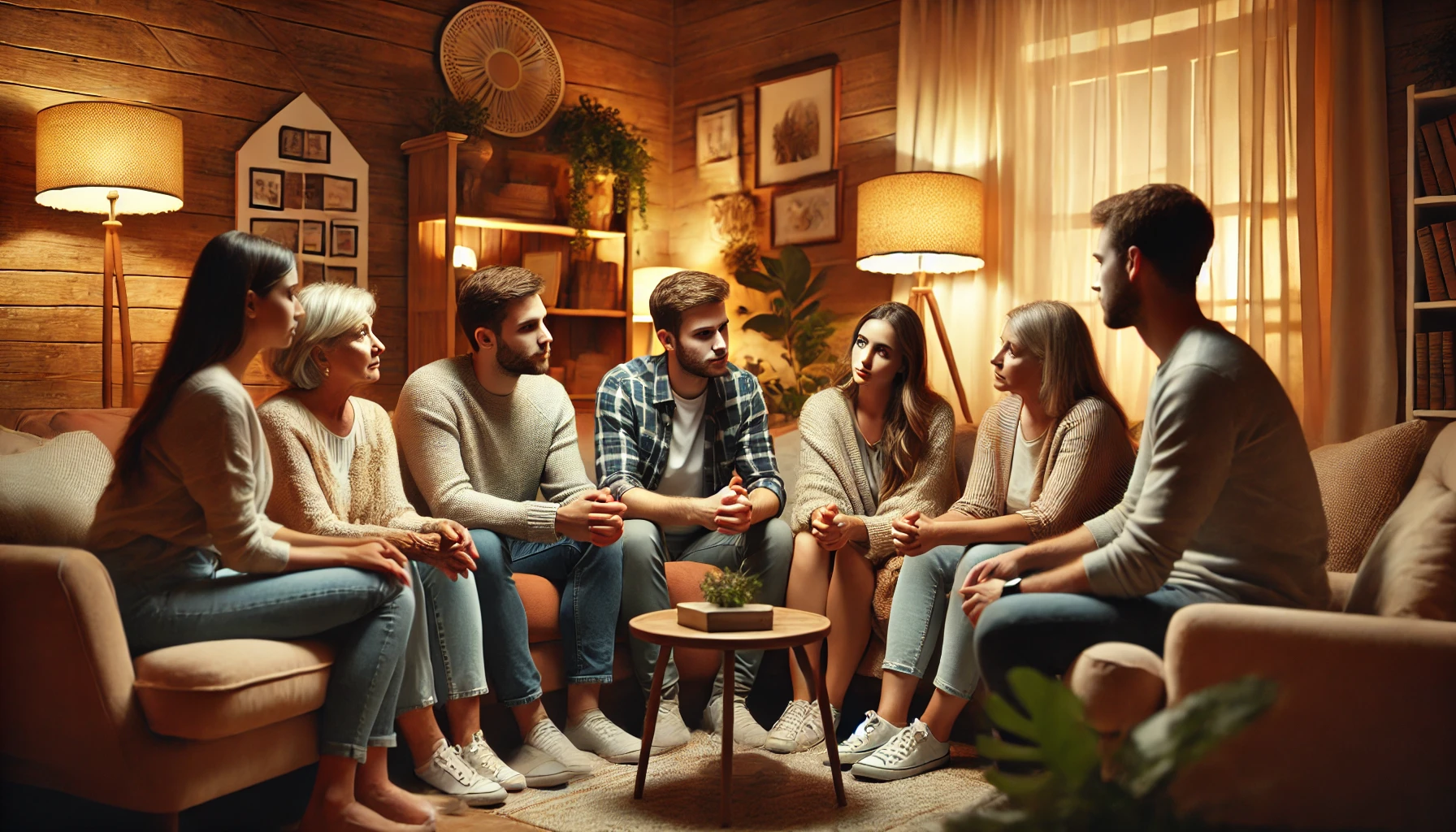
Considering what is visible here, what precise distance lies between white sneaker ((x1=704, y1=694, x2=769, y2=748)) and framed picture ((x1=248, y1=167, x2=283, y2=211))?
2.46 meters

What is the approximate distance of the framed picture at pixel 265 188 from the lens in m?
3.87

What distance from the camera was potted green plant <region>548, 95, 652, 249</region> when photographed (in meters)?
4.47

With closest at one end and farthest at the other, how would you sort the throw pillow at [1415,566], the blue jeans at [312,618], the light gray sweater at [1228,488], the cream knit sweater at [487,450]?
the throw pillow at [1415,566] → the light gray sweater at [1228,488] → the blue jeans at [312,618] → the cream knit sweater at [487,450]

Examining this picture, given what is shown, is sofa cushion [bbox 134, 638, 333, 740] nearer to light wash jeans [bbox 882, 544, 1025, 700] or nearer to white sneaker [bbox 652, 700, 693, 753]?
white sneaker [bbox 652, 700, 693, 753]

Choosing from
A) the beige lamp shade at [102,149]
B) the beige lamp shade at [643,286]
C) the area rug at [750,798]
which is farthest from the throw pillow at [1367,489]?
the beige lamp shade at [102,149]

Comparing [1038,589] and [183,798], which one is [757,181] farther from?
[183,798]

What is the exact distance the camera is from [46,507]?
192 centimetres

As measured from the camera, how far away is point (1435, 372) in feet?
8.73

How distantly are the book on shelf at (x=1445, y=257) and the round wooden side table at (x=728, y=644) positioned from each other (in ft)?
5.79

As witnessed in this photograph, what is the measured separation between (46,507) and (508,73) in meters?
3.04

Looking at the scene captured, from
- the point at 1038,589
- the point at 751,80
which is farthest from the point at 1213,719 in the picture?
the point at 751,80

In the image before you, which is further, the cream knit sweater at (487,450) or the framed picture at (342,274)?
the framed picture at (342,274)

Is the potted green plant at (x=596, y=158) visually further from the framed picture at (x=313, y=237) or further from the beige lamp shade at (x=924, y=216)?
the beige lamp shade at (x=924, y=216)

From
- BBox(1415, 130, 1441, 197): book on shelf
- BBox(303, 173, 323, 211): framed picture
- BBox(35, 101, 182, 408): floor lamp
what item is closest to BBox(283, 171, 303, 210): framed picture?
BBox(303, 173, 323, 211): framed picture
